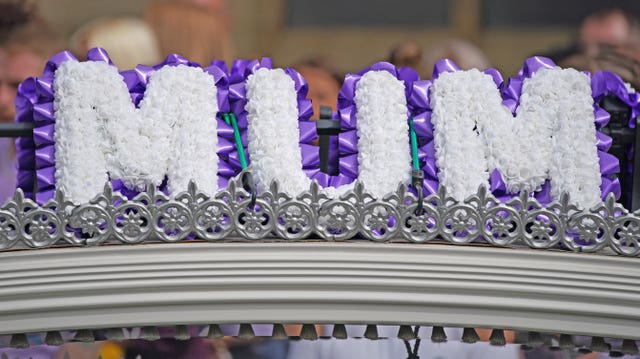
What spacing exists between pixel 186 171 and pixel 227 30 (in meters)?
2.06

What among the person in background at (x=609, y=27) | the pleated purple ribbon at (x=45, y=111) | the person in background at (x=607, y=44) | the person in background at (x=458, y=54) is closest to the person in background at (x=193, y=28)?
the person in background at (x=458, y=54)

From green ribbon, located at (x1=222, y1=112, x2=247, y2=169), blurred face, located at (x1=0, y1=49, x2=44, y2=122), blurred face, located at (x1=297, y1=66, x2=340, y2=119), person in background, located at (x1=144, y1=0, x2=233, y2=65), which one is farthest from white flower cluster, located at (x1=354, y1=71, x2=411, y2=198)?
blurred face, located at (x1=0, y1=49, x2=44, y2=122)

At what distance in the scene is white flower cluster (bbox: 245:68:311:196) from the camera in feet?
5.09

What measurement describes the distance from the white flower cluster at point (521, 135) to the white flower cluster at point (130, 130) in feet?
1.16

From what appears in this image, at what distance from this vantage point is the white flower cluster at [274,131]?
1553 millimetres

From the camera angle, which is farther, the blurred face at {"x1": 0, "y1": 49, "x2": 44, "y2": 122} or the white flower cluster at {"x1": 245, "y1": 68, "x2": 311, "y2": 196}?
the blurred face at {"x1": 0, "y1": 49, "x2": 44, "y2": 122}

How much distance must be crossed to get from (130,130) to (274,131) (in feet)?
0.70

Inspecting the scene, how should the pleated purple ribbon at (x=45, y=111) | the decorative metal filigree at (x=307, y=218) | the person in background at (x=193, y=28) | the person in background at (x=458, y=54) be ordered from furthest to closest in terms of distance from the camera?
the person in background at (x=193, y=28) < the person in background at (x=458, y=54) < the pleated purple ribbon at (x=45, y=111) < the decorative metal filigree at (x=307, y=218)

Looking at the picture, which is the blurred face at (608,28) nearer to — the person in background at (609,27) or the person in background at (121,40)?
the person in background at (609,27)

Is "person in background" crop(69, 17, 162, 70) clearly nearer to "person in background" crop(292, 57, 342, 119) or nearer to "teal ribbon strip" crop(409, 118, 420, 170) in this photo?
"person in background" crop(292, 57, 342, 119)

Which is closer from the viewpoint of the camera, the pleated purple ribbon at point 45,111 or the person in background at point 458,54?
the pleated purple ribbon at point 45,111

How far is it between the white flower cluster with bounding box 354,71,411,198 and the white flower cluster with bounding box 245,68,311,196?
96mm

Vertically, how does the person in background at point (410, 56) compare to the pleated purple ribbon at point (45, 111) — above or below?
above

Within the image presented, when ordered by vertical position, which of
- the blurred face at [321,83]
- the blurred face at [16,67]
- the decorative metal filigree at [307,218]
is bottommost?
the decorative metal filigree at [307,218]
